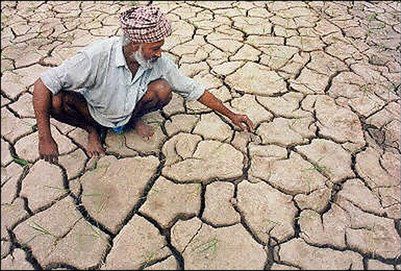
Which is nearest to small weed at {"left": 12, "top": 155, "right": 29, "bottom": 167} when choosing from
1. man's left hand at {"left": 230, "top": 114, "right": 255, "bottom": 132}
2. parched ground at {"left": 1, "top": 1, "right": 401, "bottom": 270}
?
parched ground at {"left": 1, "top": 1, "right": 401, "bottom": 270}

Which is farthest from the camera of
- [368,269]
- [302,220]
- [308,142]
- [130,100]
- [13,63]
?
[13,63]

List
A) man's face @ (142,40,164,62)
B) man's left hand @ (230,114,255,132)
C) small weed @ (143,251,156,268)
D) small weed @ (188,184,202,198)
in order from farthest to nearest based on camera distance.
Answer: man's left hand @ (230,114,255,132)
small weed @ (188,184,202,198)
man's face @ (142,40,164,62)
small weed @ (143,251,156,268)

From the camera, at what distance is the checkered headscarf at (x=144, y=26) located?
176cm

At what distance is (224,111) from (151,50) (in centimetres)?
56

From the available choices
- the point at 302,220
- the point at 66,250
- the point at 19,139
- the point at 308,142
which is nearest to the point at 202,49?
the point at 308,142

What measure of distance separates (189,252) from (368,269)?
0.76 meters

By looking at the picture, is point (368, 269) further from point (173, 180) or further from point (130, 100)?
point (130, 100)

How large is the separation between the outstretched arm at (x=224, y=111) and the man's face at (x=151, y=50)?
37 centimetres

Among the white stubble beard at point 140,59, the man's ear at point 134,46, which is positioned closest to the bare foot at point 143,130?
the white stubble beard at point 140,59

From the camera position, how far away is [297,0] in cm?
415

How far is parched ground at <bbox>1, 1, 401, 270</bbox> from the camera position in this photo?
5.87ft

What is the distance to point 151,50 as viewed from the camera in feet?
6.13

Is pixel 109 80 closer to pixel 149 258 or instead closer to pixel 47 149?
pixel 47 149

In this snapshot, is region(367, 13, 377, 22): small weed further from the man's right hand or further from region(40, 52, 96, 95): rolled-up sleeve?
the man's right hand
